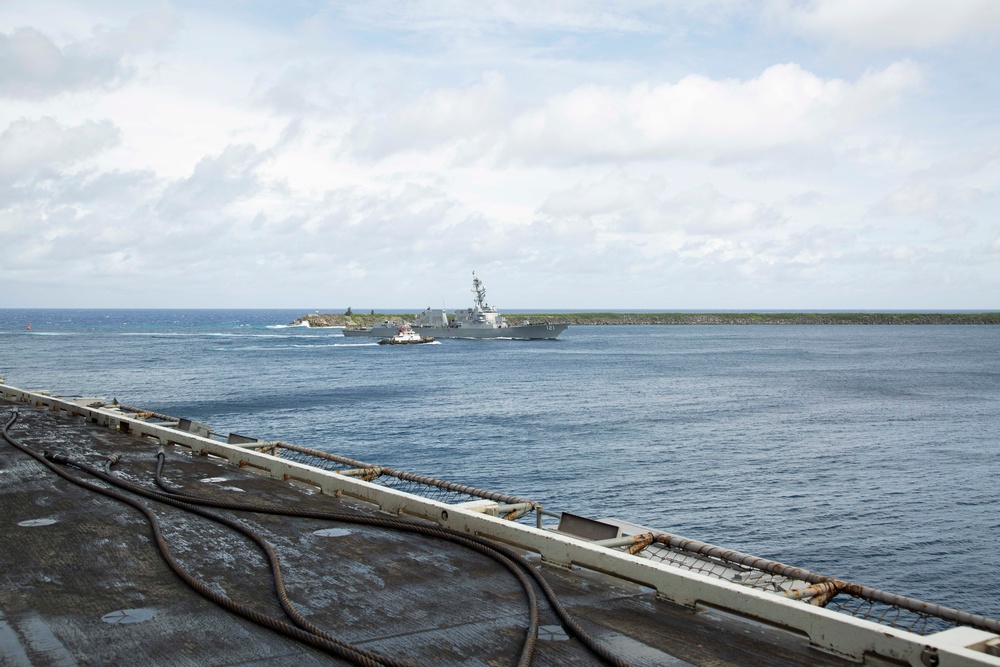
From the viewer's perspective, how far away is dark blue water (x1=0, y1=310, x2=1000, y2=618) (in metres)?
20.1

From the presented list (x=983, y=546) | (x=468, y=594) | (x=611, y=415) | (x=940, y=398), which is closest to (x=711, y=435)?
(x=611, y=415)

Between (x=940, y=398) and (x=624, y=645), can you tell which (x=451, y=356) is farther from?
(x=624, y=645)

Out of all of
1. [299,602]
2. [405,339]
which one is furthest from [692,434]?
[405,339]

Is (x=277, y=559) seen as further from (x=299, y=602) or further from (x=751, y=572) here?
(x=751, y=572)

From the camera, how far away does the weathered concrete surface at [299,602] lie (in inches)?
212

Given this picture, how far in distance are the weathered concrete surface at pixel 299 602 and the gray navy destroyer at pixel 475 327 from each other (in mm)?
117945

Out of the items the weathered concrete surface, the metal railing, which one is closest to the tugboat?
the metal railing

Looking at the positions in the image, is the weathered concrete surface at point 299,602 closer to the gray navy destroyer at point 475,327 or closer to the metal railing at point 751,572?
the metal railing at point 751,572

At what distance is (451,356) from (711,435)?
194ft

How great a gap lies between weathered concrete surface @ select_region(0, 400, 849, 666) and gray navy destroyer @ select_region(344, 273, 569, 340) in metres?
118

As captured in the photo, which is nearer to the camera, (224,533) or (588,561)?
(588,561)

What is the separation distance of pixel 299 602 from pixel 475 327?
12087 centimetres

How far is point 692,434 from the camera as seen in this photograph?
35906mm

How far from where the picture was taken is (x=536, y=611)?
596cm
